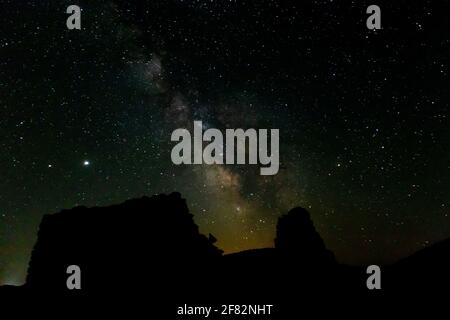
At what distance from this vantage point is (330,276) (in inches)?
1264

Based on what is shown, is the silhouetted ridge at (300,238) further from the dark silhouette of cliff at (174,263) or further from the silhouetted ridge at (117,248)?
the silhouetted ridge at (117,248)

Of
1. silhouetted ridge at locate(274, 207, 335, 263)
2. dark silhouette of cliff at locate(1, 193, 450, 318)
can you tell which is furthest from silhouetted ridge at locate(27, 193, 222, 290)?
silhouetted ridge at locate(274, 207, 335, 263)

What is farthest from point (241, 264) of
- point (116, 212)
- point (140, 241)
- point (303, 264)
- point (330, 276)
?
point (116, 212)

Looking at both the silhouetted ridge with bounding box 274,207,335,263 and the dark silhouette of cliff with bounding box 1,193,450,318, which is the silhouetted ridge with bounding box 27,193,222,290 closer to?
the dark silhouette of cliff with bounding box 1,193,450,318

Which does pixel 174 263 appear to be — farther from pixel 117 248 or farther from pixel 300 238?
pixel 300 238

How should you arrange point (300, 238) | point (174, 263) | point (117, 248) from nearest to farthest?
point (117, 248)
point (174, 263)
point (300, 238)

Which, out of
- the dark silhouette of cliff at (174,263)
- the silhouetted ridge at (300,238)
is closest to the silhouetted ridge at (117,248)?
the dark silhouette of cliff at (174,263)

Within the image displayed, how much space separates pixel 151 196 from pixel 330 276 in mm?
18663

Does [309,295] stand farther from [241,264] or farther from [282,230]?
[282,230]

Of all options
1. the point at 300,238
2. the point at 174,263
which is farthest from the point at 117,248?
the point at 300,238

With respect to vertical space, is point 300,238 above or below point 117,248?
above

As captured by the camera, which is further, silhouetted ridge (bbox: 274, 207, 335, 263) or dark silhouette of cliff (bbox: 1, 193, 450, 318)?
silhouetted ridge (bbox: 274, 207, 335, 263)

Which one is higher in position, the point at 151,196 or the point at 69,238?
the point at 151,196
